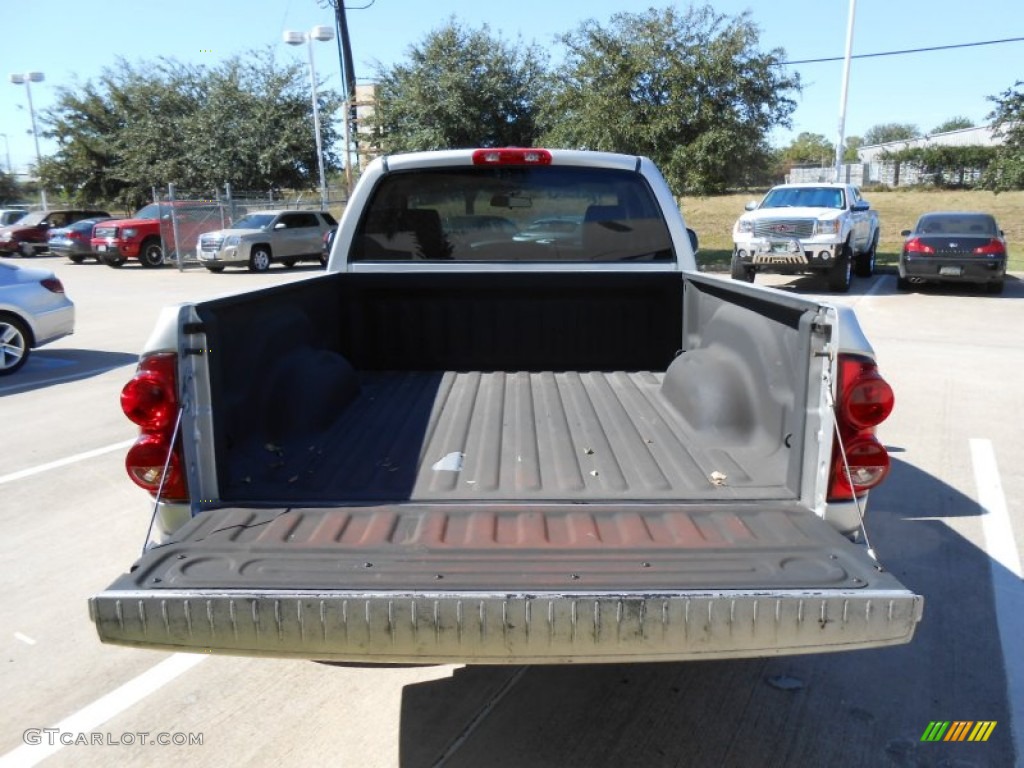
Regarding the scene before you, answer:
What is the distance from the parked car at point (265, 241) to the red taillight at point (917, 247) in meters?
13.5

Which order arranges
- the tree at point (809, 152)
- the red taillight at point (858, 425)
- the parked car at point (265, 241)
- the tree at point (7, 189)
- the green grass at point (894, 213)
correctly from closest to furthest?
1. the red taillight at point (858, 425)
2. the parked car at point (265, 241)
3. the green grass at point (894, 213)
4. the tree at point (7, 189)
5. the tree at point (809, 152)

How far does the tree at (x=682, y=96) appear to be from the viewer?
19.8 metres

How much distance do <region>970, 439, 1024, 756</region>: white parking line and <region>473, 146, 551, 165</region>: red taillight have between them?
10.5ft

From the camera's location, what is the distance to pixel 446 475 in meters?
3.04

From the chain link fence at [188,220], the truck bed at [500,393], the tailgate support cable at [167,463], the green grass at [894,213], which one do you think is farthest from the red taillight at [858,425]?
the chain link fence at [188,220]

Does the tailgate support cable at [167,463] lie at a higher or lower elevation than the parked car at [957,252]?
higher

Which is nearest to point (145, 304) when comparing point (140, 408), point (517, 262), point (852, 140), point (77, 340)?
point (77, 340)

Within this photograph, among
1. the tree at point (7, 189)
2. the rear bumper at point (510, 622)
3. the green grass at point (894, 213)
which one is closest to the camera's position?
the rear bumper at point (510, 622)

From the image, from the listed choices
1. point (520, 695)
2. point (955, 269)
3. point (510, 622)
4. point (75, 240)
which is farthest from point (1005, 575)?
point (75, 240)

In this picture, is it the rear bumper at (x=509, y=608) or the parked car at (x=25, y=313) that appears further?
the parked car at (x=25, y=313)

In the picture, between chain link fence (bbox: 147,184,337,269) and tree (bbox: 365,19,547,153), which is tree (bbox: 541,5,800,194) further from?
chain link fence (bbox: 147,184,337,269)

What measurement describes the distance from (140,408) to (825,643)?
2140 millimetres

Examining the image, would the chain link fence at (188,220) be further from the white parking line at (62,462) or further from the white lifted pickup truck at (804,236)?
the white parking line at (62,462)

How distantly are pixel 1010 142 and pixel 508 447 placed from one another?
2547 centimetres
